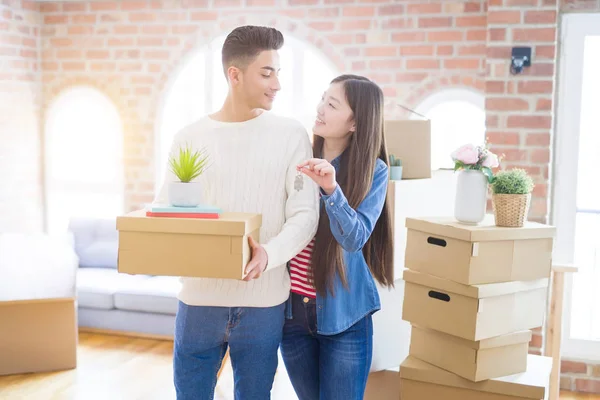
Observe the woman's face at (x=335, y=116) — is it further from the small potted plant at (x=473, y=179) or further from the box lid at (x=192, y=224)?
the small potted plant at (x=473, y=179)

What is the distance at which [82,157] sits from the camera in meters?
5.63

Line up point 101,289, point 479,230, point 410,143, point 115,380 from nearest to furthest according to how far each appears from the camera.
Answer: point 479,230
point 410,143
point 115,380
point 101,289

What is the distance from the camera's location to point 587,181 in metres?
3.75

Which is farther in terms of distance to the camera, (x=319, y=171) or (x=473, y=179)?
(x=473, y=179)

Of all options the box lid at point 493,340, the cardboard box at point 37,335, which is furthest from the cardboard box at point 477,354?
the cardboard box at point 37,335

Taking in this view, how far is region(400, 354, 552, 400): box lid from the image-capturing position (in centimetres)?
249

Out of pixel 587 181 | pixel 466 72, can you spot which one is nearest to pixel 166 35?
pixel 466 72

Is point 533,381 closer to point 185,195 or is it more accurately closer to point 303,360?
point 303,360

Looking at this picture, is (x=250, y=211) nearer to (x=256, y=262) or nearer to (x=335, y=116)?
(x=256, y=262)

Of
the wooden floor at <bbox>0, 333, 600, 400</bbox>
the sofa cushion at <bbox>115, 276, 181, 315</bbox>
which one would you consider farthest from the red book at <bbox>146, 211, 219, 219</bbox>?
the sofa cushion at <bbox>115, 276, 181, 315</bbox>

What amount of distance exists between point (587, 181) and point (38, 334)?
3220 millimetres

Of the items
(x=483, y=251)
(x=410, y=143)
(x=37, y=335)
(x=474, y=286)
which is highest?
(x=410, y=143)

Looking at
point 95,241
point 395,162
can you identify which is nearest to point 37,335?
point 95,241

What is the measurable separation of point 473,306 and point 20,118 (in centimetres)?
413
